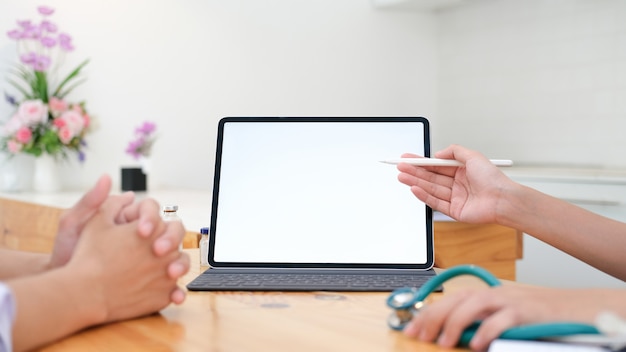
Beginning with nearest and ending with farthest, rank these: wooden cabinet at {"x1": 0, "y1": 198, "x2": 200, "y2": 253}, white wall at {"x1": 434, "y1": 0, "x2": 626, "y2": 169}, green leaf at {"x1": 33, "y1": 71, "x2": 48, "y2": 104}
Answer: wooden cabinet at {"x1": 0, "y1": 198, "x2": 200, "y2": 253} → green leaf at {"x1": 33, "y1": 71, "x2": 48, "y2": 104} → white wall at {"x1": 434, "y1": 0, "x2": 626, "y2": 169}

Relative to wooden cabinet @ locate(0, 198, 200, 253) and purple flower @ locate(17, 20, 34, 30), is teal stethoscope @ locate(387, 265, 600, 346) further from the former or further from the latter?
purple flower @ locate(17, 20, 34, 30)

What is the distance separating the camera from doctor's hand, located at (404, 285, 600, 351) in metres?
0.65

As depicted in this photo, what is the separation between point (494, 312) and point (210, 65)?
2620 millimetres

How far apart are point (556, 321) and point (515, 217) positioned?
0.44 metres

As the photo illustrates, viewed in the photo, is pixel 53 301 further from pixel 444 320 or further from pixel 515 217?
pixel 515 217

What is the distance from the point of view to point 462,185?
115 cm

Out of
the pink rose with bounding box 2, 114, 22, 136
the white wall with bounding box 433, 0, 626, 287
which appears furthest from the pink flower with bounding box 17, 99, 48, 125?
the white wall with bounding box 433, 0, 626, 287

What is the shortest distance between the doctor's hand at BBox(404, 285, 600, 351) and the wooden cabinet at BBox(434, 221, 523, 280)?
46.6 inches

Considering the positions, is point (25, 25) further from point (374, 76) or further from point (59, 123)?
point (374, 76)

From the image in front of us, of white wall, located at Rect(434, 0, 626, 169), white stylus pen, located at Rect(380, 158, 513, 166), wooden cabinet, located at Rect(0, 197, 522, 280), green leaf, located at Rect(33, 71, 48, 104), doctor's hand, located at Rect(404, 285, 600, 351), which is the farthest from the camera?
white wall, located at Rect(434, 0, 626, 169)

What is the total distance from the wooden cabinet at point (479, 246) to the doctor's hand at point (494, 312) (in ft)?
3.88

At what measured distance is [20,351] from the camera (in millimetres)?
683

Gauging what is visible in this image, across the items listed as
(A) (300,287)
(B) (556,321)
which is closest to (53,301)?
(A) (300,287)

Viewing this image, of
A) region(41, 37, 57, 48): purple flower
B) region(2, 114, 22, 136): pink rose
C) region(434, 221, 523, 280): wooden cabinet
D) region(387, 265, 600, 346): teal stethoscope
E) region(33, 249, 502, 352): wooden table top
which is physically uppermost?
region(41, 37, 57, 48): purple flower
